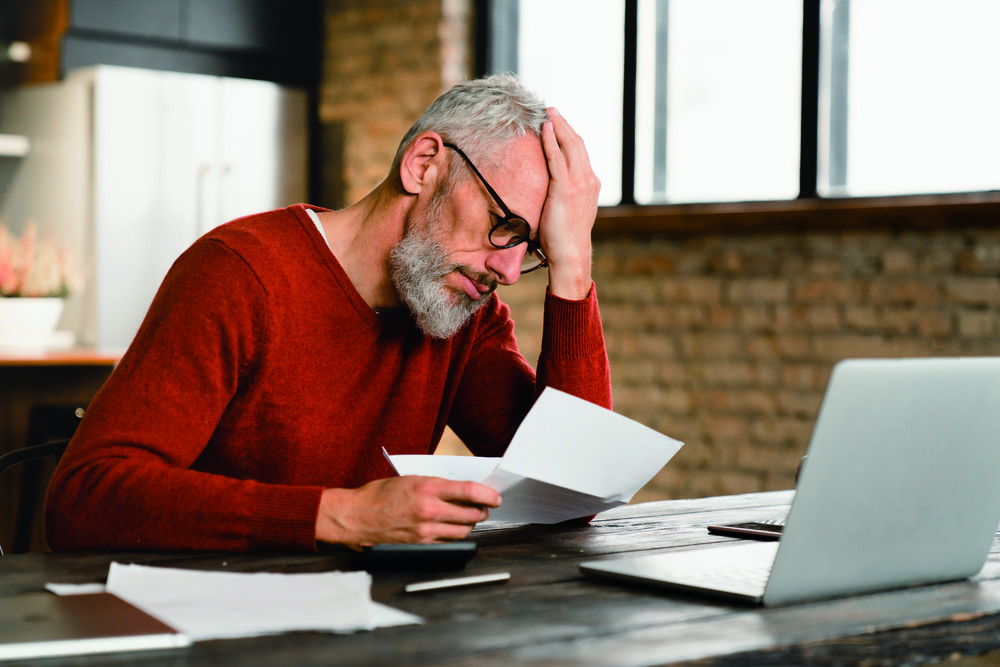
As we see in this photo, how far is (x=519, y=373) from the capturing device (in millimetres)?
1854

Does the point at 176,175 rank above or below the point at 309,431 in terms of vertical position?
above

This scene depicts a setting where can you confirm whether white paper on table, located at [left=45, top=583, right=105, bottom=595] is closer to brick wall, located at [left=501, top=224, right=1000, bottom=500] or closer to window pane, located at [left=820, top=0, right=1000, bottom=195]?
brick wall, located at [left=501, top=224, right=1000, bottom=500]

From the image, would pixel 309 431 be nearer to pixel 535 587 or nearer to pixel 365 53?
pixel 535 587

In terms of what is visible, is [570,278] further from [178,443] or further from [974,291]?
[974,291]

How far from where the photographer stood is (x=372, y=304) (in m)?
1.69

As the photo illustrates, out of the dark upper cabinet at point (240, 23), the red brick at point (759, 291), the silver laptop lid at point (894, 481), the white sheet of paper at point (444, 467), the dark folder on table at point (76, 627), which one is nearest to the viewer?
the dark folder on table at point (76, 627)

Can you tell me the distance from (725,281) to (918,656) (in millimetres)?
2951

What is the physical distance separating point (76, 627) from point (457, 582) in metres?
0.35

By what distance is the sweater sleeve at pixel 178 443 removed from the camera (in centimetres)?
121

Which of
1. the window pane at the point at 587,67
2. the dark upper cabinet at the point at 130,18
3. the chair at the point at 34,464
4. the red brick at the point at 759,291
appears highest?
the dark upper cabinet at the point at 130,18

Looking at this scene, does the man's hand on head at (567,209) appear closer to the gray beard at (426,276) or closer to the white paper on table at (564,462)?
the gray beard at (426,276)

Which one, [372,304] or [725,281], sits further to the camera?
[725,281]

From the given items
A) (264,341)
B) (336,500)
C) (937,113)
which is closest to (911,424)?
(336,500)

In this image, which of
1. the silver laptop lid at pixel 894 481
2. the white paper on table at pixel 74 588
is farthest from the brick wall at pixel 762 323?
the white paper on table at pixel 74 588
